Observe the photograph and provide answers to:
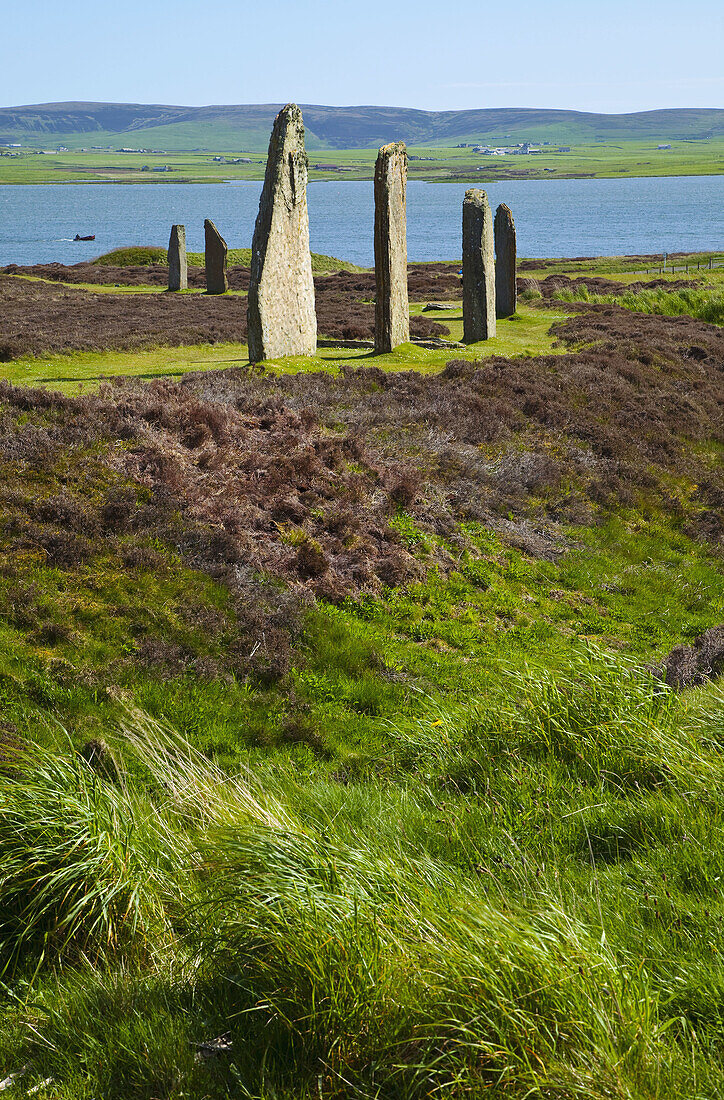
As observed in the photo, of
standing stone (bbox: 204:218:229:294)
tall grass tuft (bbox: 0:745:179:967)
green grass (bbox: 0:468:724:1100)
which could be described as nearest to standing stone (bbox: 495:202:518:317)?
standing stone (bbox: 204:218:229:294)

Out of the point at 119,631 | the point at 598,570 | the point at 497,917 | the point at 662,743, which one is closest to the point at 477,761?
the point at 662,743

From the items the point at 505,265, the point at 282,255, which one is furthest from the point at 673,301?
the point at 282,255

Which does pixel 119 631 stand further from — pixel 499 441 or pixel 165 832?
pixel 499 441

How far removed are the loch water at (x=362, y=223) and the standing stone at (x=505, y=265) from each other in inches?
1668

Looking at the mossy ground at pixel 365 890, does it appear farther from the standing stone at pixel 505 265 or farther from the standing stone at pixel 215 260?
the standing stone at pixel 215 260

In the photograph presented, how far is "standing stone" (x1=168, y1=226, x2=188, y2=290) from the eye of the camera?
38287 mm

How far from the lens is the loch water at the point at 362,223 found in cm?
8138

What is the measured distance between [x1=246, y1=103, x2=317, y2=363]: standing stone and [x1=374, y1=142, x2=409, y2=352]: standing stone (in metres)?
2.15

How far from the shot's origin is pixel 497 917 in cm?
427

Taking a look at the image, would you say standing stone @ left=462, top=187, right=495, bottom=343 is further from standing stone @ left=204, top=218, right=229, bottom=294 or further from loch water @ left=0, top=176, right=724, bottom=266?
loch water @ left=0, top=176, right=724, bottom=266

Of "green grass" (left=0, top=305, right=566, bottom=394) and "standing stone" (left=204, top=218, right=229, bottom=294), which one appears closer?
"green grass" (left=0, top=305, right=566, bottom=394)

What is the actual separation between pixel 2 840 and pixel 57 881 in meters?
0.53

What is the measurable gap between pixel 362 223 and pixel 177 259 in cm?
9264

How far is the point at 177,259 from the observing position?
3947 centimetres
